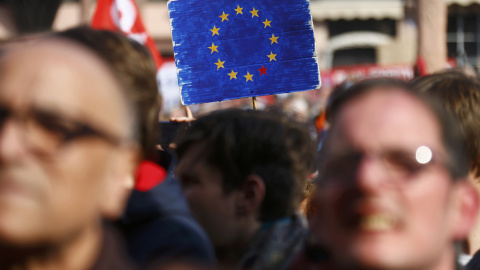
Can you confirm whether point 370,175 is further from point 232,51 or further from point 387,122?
point 232,51

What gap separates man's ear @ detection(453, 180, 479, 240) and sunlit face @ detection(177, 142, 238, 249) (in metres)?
1.00

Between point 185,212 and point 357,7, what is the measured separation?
59.8 ft

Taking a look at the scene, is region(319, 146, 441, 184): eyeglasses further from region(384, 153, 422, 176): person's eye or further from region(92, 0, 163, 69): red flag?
region(92, 0, 163, 69): red flag

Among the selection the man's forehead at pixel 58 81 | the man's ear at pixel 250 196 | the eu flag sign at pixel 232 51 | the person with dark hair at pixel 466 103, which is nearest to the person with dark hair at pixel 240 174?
the man's ear at pixel 250 196

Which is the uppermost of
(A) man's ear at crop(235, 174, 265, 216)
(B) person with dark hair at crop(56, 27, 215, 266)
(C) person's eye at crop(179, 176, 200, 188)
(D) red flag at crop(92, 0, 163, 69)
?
(D) red flag at crop(92, 0, 163, 69)

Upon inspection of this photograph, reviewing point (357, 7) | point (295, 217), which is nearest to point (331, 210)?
point (295, 217)

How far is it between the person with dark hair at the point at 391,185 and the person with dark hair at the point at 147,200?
0.36m

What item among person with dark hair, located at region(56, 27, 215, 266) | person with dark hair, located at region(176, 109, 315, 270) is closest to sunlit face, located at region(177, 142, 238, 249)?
person with dark hair, located at region(176, 109, 315, 270)

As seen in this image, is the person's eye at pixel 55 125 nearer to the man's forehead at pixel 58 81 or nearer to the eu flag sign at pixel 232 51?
the man's forehead at pixel 58 81

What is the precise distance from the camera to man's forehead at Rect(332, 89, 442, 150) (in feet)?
4.10

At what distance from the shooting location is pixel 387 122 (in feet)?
4.13

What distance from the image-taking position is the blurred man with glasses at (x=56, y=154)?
1.14 meters

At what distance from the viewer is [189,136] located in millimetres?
2361

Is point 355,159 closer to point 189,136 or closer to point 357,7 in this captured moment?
point 189,136
